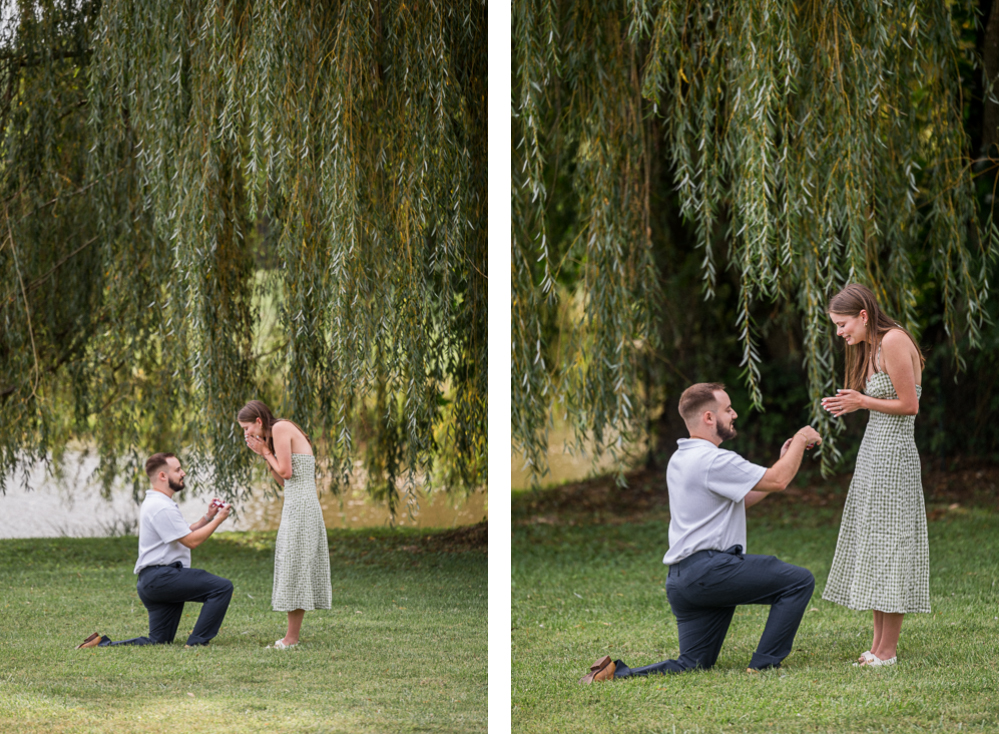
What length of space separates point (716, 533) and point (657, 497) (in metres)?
4.66

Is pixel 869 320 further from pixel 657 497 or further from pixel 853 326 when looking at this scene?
pixel 657 497

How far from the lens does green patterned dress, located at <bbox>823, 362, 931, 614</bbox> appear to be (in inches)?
116

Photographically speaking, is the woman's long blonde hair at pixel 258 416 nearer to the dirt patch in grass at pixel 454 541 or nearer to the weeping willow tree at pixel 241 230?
the weeping willow tree at pixel 241 230

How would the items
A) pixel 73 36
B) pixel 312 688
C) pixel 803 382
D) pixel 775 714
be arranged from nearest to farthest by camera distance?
pixel 775 714, pixel 312 688, pixel 73 36, pixel 803 382

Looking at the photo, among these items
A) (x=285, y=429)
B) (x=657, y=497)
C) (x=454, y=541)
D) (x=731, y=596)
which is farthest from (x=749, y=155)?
(x=657, y=497)

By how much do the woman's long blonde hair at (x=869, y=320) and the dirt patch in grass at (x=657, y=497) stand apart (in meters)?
3.74

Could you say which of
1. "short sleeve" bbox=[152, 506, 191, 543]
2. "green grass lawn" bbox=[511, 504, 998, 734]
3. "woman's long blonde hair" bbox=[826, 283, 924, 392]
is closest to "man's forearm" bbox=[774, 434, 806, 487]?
"woman's long blonde hair" bbox=[826, 283, 924, 392]

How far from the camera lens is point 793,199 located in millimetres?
3166

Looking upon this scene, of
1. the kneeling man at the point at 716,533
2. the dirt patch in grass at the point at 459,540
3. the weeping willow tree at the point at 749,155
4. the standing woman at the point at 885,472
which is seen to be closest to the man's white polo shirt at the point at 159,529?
the weeping willow tree at the point at 749,155

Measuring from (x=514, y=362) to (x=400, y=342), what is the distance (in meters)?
0.43

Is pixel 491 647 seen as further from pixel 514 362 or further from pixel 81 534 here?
pixel 81 534

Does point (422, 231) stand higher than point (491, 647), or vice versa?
point (422, 231)

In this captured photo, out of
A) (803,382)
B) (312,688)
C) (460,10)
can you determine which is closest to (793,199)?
(460,10)

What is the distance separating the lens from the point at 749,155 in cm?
308
